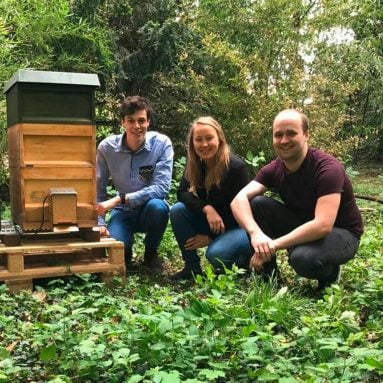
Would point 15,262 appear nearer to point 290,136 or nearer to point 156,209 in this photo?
point 156,209

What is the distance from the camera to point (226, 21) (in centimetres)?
904

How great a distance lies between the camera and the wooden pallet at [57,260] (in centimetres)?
339

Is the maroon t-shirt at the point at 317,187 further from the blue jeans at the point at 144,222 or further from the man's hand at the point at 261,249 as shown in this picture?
the blue jeans at the point at 144,222

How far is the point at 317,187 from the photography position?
10.5ft

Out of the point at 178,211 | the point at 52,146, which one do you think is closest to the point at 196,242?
the point at 178,211

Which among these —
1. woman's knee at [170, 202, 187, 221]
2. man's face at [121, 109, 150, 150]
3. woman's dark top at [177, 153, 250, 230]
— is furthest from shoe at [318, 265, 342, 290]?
man's face at [121, 109, 150, 150]

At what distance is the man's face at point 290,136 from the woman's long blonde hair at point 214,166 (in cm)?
54

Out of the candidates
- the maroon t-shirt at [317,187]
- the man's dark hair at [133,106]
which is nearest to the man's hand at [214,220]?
the maroon t-shirt at [317,187]

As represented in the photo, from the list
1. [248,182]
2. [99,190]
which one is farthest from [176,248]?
[248,182]

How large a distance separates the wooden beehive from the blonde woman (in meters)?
0.73

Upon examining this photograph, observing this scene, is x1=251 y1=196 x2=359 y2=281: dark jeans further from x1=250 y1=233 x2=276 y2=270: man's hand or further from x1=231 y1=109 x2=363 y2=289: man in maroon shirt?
x1=250 y1=233 x2=276 y2=270: man's hand

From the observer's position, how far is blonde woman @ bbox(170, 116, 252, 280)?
3637 millimetres

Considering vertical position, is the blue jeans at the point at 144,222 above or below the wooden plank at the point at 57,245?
above

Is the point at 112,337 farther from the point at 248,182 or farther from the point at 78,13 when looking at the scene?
the point at 78,13
